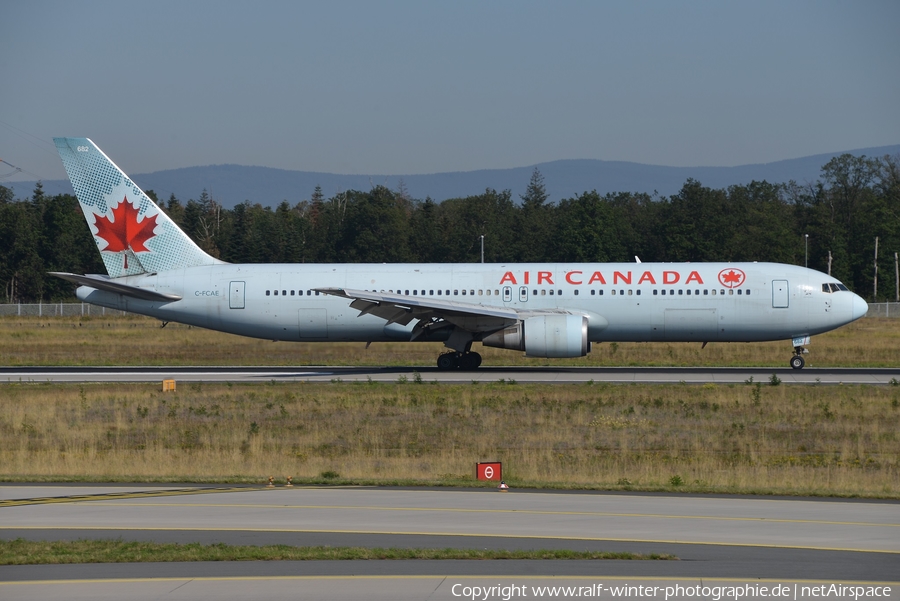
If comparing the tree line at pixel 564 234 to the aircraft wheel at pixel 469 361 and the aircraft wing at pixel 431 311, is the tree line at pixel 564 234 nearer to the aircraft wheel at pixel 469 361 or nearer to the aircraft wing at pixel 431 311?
the aircraft wheel at pixel 469 361

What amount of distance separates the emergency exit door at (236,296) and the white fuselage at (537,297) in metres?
0.04

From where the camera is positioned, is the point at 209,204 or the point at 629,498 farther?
the point at 209,204

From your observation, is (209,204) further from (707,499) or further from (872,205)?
(707,499)

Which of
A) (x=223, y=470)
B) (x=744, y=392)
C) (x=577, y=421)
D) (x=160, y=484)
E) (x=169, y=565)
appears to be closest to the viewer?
(x=169, y=565)

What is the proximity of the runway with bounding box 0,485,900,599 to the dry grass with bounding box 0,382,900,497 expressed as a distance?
5.89 ft

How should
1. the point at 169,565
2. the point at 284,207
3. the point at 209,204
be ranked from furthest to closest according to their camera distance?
the point at 209,204 < the point at 284,207 < the point at 169,565

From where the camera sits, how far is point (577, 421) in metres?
24.5

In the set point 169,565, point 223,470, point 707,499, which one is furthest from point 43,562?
point 707,499

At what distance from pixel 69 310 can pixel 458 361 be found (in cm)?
6014

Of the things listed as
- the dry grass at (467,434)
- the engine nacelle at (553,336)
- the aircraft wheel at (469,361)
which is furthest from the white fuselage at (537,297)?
the dry grass at (467,434)

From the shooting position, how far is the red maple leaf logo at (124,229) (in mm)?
37688

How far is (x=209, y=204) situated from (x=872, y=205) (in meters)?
97.6

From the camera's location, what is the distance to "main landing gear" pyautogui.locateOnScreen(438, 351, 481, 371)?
119 feet

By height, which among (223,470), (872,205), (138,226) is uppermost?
(872,205)
